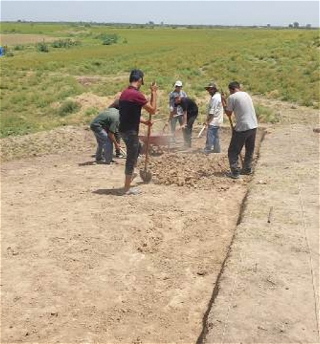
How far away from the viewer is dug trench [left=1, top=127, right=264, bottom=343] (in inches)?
186

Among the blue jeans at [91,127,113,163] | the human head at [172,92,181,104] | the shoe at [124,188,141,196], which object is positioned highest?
the human head at [172,92,181,104]

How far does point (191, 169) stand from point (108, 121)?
191 cm

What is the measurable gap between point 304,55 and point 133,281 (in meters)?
28.0

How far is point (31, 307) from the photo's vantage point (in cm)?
493

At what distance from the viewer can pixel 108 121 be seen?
9.78 meters

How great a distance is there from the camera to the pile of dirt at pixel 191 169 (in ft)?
29.5

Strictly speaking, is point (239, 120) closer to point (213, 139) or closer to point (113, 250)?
point (213, 139)

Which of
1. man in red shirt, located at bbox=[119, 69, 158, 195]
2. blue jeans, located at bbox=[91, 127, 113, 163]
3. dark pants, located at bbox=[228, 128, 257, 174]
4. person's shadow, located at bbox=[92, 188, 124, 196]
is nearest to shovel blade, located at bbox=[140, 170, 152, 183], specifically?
person's shadow, located at bbox=[92, 188, 124, 196]

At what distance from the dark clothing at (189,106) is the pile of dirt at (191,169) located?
0.90 metres

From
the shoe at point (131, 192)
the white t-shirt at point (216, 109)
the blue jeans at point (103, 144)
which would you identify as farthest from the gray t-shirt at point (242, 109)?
the blue jeans at point (103, 144)

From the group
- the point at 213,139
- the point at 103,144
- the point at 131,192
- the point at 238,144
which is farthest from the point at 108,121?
the point at 238,144

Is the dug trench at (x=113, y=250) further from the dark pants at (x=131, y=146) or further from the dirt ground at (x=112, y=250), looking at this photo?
the dark pants at (x=131, y=146)

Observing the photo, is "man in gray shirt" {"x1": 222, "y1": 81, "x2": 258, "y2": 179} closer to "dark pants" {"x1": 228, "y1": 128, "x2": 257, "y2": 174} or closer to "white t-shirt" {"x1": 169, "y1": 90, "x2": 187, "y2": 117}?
"dark pants" {"x1": 228, "y1": 128, "x2": 257, "y2": 174}

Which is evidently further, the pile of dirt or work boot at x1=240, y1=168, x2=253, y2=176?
work boot at x1=240, y1=168, x2=253, y2=176
